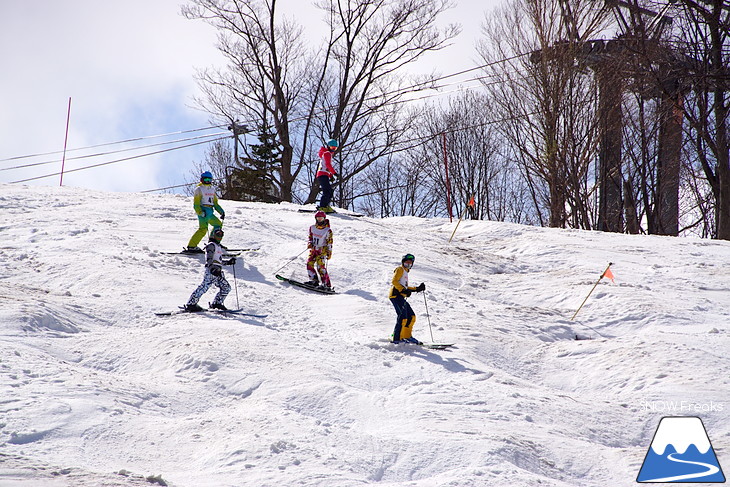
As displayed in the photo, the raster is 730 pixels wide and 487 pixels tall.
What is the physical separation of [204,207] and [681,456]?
10700mm

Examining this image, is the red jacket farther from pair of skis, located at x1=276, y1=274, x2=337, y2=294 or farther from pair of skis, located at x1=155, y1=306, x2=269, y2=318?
pair of skis, located at x1=155, y1=306, x2=269, y2=318

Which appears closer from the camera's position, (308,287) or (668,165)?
(308,287)

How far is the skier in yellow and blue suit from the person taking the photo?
32.0ft

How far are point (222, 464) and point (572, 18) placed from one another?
872 inches

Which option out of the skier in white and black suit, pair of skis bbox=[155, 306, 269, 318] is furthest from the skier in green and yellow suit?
pair of skis bbox=[155, 306, 269, 318]

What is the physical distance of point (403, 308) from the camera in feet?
32.5

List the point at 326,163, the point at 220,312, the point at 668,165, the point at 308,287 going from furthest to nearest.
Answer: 1. the point at 668,165
2. the point at 326,163
3. the point at 308,287
4. the point at 220,312

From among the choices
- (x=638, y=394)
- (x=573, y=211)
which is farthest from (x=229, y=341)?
(x=573, y=211)

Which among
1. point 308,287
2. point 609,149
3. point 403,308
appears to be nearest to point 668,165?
point 609,149

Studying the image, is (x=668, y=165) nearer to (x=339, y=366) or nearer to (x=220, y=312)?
(x=220, y=312)

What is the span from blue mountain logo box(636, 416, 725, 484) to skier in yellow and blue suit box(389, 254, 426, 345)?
12.1 ft

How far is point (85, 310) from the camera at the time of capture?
10.2m

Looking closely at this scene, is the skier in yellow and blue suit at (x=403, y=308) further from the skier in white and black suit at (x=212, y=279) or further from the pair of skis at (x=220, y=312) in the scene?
the skier in white and black suit at (x=212, y=279)

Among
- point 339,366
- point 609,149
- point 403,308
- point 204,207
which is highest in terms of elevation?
point 609,149
